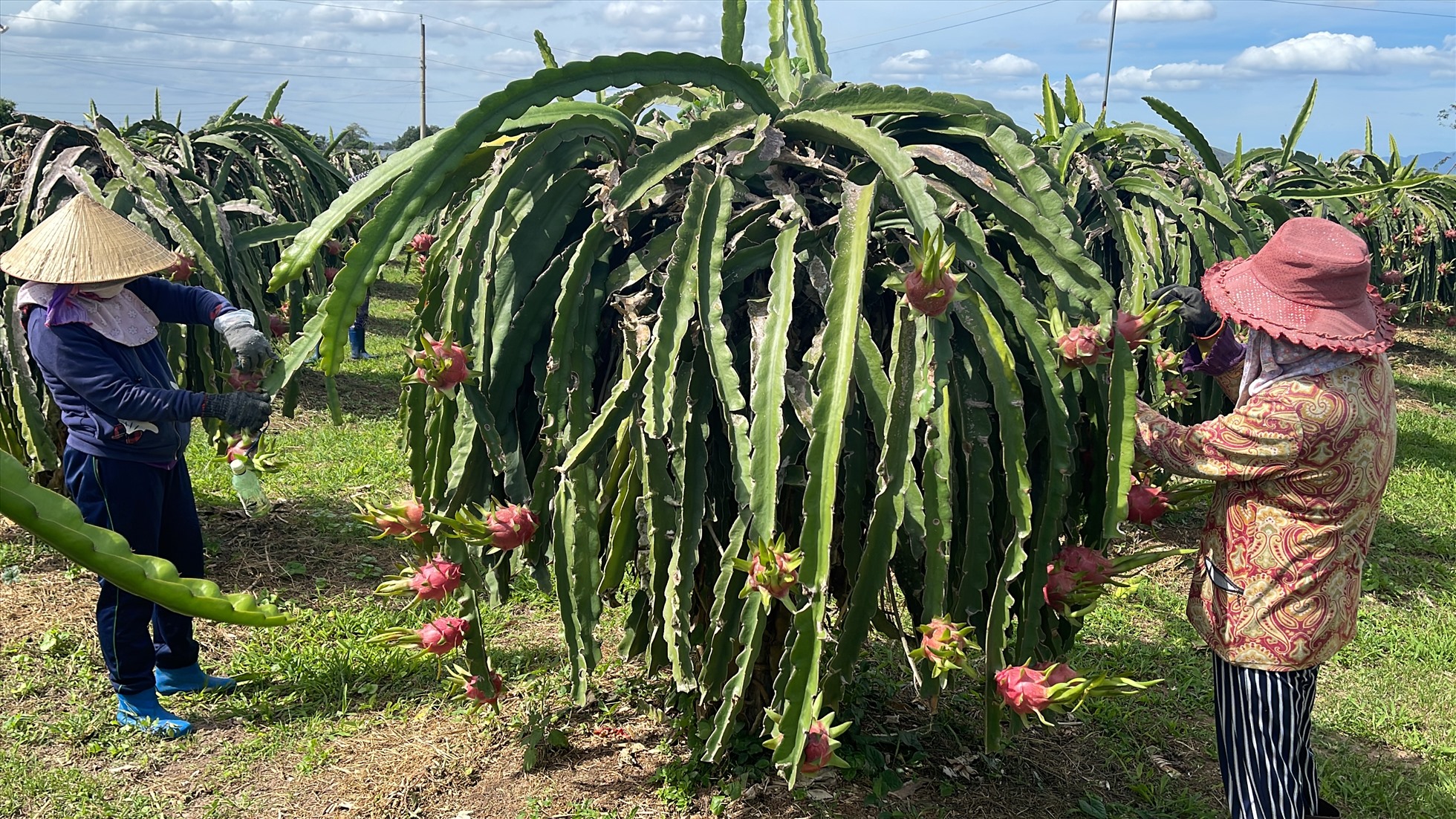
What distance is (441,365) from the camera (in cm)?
230

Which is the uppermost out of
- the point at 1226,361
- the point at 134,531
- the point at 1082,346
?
the point at 1082,346

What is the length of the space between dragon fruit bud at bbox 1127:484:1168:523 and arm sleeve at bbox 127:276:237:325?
110 inches

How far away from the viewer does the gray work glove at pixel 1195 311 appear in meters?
2.78

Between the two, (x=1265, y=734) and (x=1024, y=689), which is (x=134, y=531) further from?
(x=1265, y=734)

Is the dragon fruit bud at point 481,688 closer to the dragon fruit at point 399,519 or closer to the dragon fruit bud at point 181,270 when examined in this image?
the dragon fruit at point 399,519

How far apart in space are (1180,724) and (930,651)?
2.05 m

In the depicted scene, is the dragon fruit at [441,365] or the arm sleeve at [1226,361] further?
the arm sleeve at [1226,361]

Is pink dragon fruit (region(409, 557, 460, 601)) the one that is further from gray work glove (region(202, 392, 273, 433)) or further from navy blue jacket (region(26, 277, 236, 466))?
navy blue jacket (region(26, 277, 236, 466))

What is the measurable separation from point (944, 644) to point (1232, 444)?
0.84 m

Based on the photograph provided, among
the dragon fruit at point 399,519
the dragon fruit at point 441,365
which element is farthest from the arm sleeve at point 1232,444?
the dragon fruit at point 399,519

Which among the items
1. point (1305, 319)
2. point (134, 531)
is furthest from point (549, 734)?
point (1305, 319)

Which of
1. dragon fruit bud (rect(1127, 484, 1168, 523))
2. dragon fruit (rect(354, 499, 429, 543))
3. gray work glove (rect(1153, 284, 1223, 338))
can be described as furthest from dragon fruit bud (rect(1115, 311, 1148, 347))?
dragon fruit (rect(354, 499, 429, 543))

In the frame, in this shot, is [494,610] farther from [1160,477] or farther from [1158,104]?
[1158,104]

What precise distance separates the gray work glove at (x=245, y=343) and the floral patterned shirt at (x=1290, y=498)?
245 centimetres
